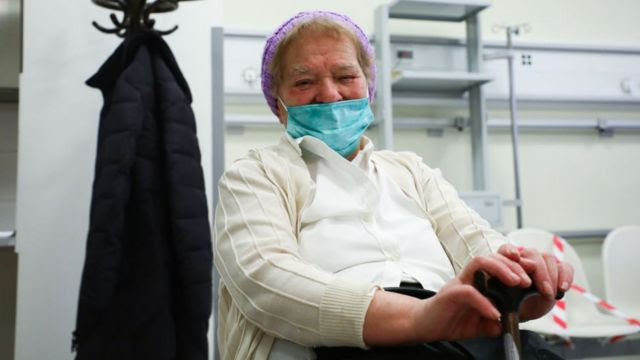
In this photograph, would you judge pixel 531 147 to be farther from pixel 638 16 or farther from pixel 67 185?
pixel 67 185

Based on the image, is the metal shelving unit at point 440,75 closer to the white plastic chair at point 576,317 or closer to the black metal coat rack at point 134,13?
the white plastic chair at point 576,317

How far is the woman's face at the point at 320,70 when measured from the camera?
1108 millimetres

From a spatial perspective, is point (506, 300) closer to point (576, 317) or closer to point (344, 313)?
point (344, 313)

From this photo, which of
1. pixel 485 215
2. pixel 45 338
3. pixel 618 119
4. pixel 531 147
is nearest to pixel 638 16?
pixel 618 119

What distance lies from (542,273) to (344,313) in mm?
272

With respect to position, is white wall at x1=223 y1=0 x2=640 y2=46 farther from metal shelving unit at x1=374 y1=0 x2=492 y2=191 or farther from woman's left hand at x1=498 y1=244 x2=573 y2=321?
woman's left hand at x1=498 y1=244 x2=573 y2=321

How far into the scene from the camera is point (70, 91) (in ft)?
5.93

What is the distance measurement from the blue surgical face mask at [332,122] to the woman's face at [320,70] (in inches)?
0.6

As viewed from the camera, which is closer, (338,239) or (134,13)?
(338,239)

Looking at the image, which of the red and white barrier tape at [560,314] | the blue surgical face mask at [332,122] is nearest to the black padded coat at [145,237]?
the blue surgical face mask at [332,122]

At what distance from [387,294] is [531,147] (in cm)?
292

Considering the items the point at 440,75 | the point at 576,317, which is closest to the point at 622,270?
the point at 576,317

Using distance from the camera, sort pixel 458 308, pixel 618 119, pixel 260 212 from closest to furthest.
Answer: pixel 458 308 < pixel 260 212 < pixel 618 119

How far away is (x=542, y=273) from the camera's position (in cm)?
73
